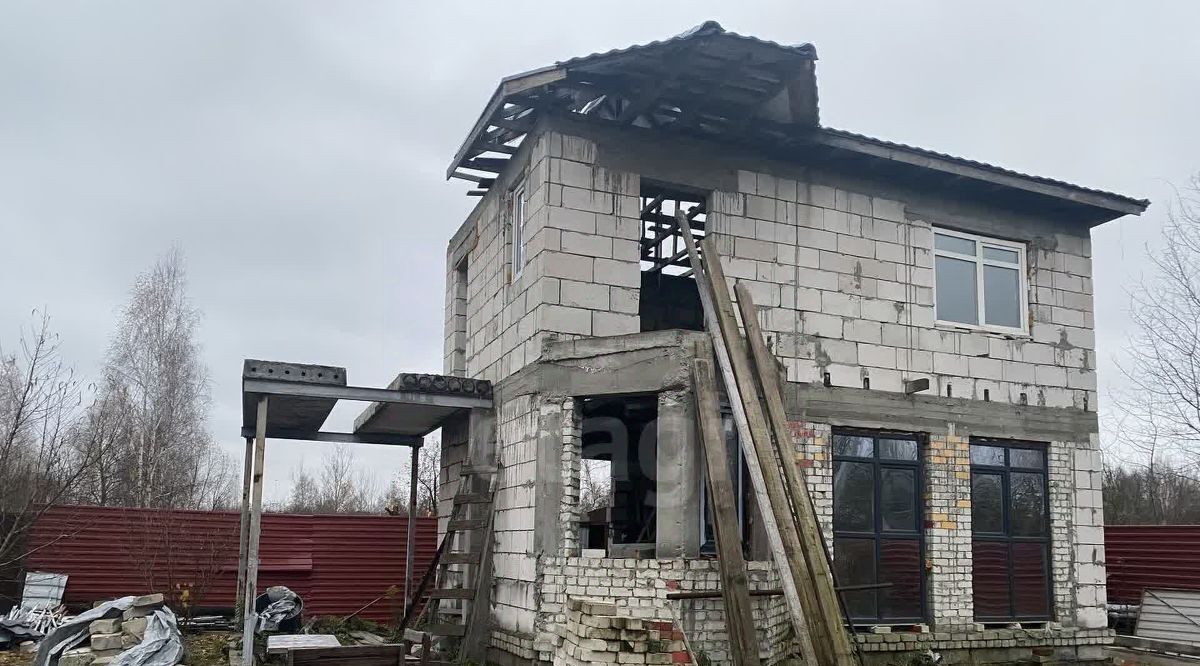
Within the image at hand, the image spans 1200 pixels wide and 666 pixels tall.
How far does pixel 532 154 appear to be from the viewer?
10414 millimetres

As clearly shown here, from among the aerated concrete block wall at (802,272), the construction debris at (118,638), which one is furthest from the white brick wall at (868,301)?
the construction debris at (118,638)

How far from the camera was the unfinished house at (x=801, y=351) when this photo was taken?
9375 mm

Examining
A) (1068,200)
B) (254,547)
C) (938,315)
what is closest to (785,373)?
(938,315)

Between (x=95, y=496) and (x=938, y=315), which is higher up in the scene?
(x=938, y=315)

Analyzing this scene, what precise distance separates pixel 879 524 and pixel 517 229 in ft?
16.8

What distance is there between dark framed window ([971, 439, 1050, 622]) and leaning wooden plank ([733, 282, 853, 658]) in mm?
3119

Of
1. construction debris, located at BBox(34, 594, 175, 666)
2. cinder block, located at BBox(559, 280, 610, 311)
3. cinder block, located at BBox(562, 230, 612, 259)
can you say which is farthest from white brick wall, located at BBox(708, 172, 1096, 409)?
construction debris, located at BBox(34, 594, 175, 666)

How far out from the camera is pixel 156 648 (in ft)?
32.8

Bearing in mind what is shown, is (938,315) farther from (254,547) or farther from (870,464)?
(254,547)

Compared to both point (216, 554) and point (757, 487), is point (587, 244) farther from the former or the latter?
point (216, 554)

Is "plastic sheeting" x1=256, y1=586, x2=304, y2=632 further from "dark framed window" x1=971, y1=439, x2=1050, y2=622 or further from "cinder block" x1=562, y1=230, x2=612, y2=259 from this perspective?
"dark framed window" x1=971, y1=439, x2=1050, y2=622

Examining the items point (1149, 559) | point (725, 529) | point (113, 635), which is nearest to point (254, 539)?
point (113, 635)

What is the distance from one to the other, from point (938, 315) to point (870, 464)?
2100mm

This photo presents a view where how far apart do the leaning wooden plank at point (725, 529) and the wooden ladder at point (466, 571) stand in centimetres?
272
